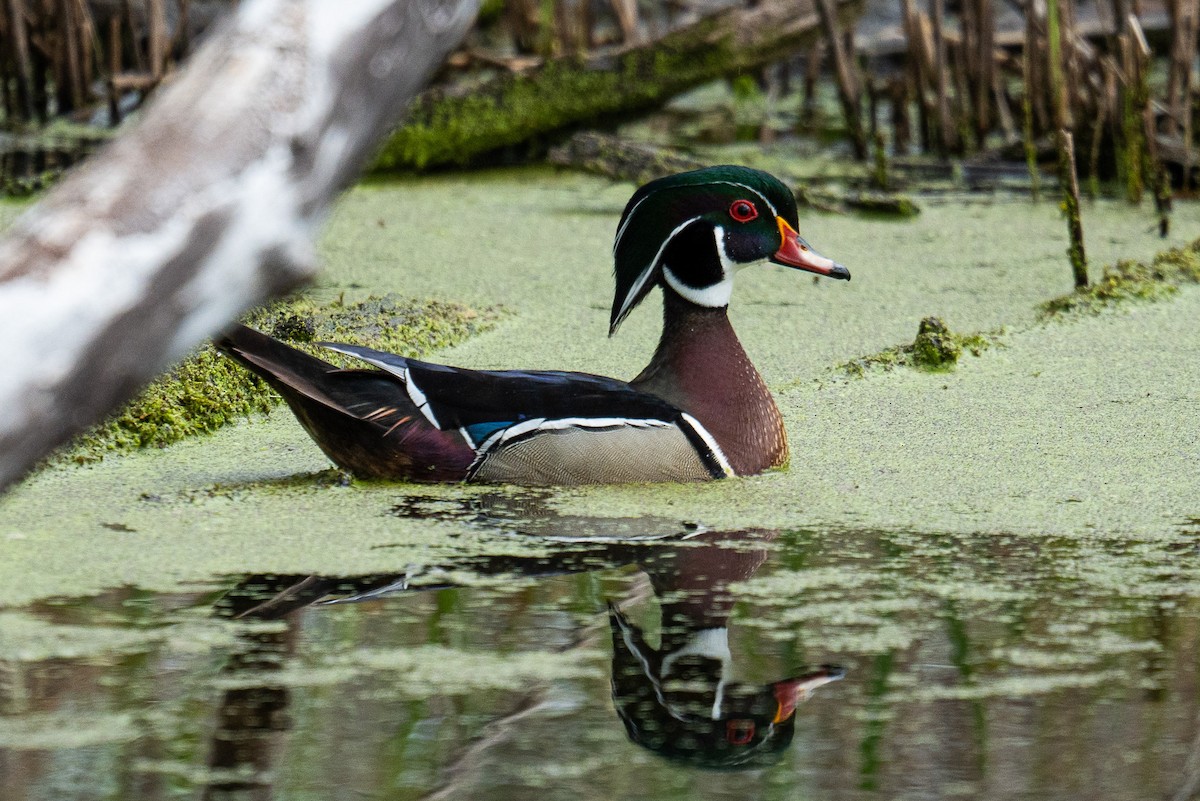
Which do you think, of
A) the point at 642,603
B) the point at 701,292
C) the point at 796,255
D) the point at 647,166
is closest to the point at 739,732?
the point at 642,603

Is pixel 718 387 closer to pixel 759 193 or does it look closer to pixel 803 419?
pixel 759 193

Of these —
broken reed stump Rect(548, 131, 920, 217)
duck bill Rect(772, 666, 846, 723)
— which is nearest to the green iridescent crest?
duck bill Rect(772, 666, 846, 723)

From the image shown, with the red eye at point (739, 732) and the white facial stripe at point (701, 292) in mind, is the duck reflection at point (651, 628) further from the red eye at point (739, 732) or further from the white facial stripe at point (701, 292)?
→ the white facial stripe at point (701, 292)

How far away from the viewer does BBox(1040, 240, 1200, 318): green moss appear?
4.86m

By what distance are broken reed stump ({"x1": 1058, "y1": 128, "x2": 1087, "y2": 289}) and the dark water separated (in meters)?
2.12

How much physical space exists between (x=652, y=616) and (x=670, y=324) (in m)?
0.93

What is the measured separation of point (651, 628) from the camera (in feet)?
8.54

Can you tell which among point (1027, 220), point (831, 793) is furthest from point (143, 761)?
point (1027, 220)

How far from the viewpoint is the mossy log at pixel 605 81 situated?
6895mm

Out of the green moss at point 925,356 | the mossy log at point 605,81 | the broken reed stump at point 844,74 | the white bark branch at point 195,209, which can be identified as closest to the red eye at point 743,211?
the green moss at point 925,356

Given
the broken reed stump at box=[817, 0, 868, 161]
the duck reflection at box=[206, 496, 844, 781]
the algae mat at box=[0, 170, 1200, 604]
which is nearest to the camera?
the duck reflection at box=[206, 496, 844, 781]

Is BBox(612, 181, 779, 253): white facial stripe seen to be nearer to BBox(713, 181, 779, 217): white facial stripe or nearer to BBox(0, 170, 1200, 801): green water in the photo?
BBox(713, 181, 779, 217): white facial stripe

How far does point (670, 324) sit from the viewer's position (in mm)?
3441

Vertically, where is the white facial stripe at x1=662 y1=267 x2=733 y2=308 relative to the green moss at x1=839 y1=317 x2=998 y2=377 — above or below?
above
